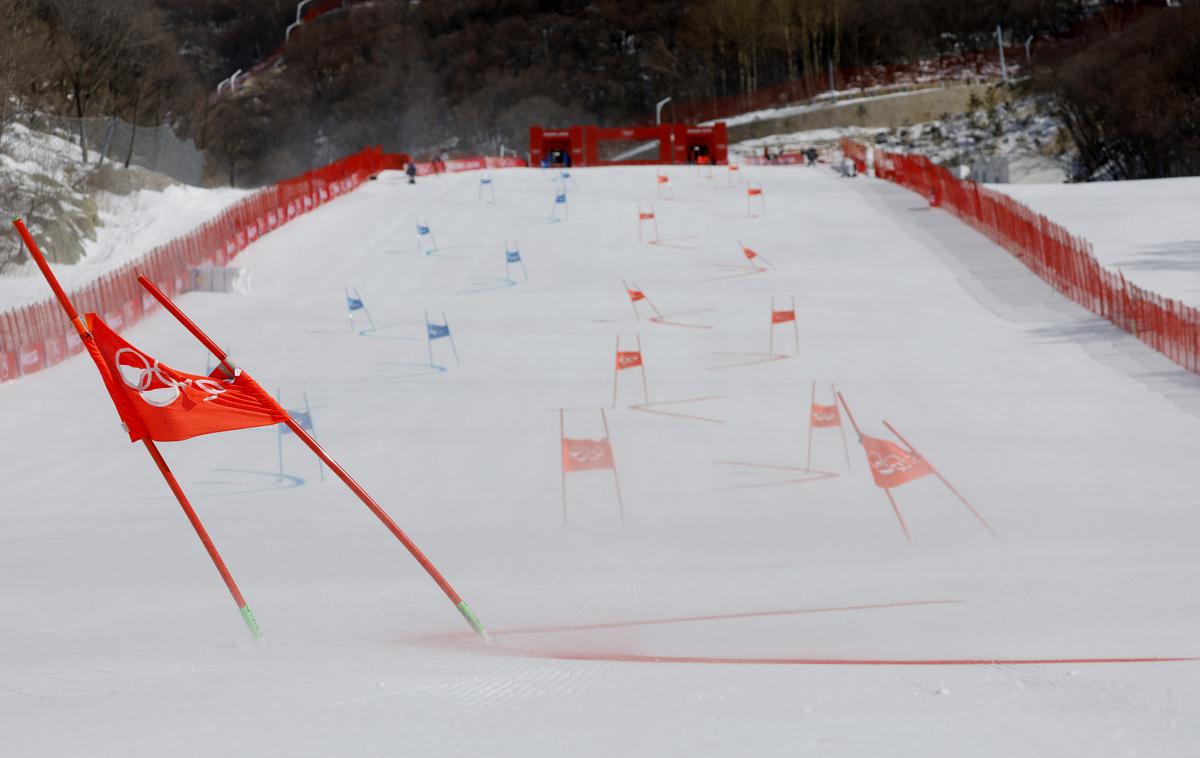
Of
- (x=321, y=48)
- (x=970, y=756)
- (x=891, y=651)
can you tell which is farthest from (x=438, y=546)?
(x=321, y=48)

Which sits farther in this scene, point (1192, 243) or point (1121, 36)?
point (1121, 36)

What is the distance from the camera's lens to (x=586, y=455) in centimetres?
1391

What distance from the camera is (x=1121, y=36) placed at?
228 ft

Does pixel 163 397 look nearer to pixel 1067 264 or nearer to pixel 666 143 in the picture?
pixel 1067 264

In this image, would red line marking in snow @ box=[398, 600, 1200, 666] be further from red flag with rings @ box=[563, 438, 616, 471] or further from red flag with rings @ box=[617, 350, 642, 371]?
red flag with rings @ box=[617, 350, 642, 371]

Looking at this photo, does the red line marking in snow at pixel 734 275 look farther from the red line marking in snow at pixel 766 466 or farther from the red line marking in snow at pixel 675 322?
the red line marking in snow at pixel 766 466

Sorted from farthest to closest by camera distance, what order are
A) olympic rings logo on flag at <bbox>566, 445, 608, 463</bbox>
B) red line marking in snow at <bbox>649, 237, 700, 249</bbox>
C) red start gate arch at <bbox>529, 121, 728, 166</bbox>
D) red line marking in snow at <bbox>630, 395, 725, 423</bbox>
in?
red start gate arch at <bbox>529, 121, 728, 166</bbox>, red line marking in snow at <bbox>649, 237, 700, 249</bbox>, red line marking in snow at <bbox>630, 395, 725, 423</bbox>, olympic rings logo on flag at <bbox>566, 445, 608, 463</bbox>

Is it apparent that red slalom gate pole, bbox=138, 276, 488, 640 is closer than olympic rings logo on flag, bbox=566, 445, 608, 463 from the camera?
Yes

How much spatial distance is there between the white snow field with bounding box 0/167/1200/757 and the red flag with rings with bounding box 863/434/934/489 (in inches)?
24.4

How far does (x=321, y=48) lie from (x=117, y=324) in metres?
102

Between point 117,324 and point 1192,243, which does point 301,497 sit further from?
point 1192,243

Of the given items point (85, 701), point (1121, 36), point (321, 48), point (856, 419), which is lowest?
point (856, 419)

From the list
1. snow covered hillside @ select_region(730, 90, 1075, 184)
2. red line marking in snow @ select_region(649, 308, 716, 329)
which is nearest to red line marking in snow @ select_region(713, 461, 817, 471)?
red line marking in snow @ select_region(649, 308, 716, 329)

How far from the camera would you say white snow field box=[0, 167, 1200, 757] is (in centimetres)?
589
